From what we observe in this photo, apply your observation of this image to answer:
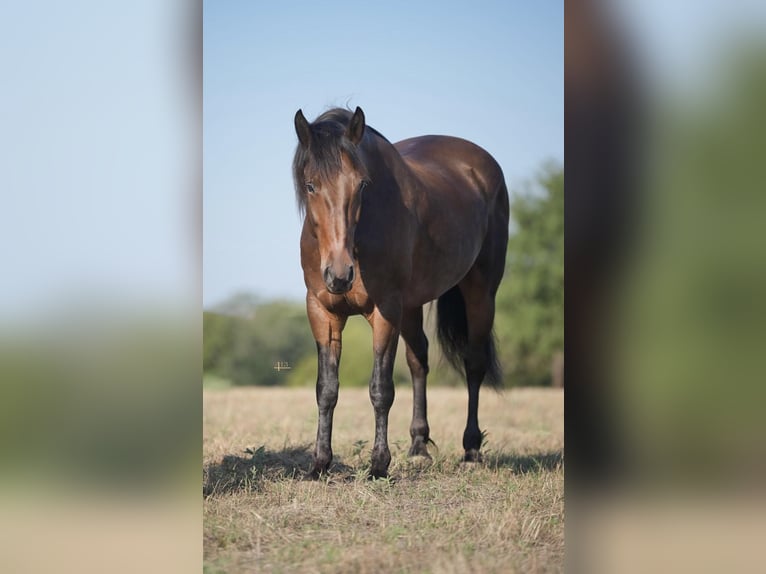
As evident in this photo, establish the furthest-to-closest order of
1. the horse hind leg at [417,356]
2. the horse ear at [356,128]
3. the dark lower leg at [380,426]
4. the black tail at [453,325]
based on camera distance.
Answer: the black tail at [453,325] → the horse hind leg at [417,356] → the dark lower leg at [380,426] → the horse ear at [356,128]

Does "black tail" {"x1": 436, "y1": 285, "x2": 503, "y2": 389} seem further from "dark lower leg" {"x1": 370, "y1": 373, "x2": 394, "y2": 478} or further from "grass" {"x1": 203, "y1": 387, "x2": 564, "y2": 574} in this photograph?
"dark lower leg" {"x1": 370, "y1": 373, "x2": 394, "y2": 478}

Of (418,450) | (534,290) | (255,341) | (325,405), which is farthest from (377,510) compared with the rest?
(534,290)

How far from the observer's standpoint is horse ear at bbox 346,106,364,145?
440cm

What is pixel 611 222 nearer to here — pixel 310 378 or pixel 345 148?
pixel 345 148

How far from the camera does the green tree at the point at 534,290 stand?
69.1ft

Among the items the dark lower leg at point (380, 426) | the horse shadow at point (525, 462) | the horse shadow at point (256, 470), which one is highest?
the dark lower leg at point (380, 426)

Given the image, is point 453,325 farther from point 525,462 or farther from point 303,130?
point 303,130

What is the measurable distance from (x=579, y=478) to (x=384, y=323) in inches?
102

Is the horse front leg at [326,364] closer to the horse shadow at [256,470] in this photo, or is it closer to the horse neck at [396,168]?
the horse shadow at [256,470]

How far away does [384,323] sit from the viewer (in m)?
4.82

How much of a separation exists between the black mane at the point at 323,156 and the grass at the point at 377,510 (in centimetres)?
170

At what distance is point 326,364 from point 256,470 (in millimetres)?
871

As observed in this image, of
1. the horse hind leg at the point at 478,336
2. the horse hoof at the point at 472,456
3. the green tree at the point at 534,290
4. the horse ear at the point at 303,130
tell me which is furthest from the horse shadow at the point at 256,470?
the green tree at the point at 534,290

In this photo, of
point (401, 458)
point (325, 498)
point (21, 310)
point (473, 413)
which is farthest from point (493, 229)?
point (21, 310)
